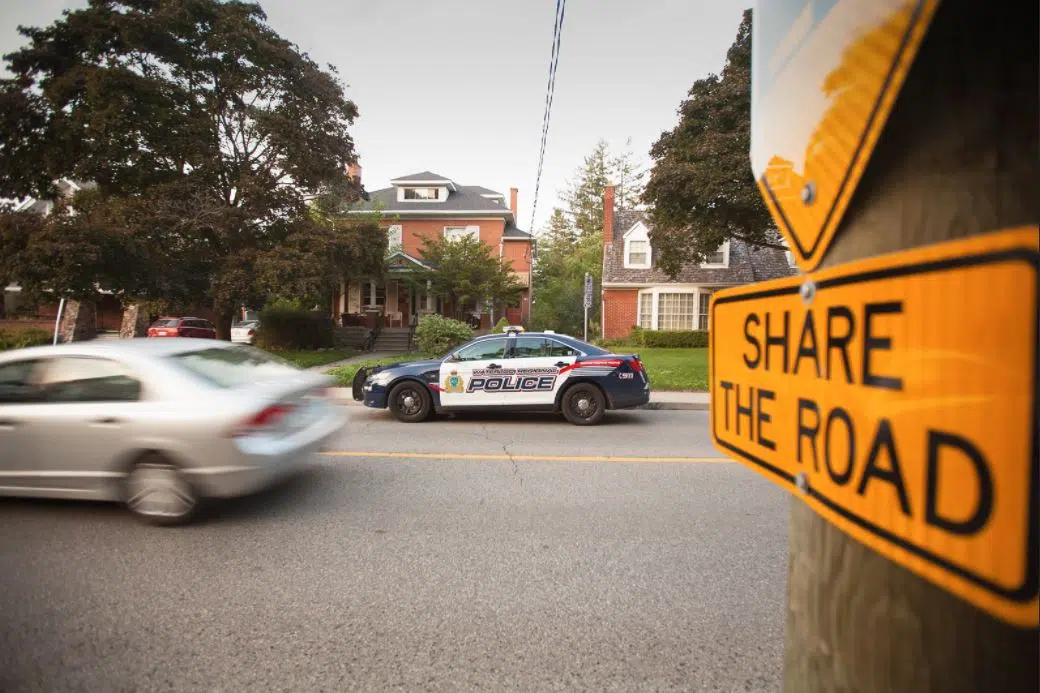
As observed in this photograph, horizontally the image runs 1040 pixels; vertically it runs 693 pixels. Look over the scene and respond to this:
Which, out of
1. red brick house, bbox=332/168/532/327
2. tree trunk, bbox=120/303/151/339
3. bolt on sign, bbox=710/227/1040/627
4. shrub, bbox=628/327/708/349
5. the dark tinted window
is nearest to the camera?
bolt on sign, bbox=710/227/1040/627

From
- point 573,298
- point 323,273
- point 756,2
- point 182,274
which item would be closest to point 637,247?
point 573,298

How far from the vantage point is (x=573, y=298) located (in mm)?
32625

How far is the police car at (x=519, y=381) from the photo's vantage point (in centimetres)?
884

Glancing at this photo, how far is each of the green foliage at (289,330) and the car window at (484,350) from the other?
19053 millimetres

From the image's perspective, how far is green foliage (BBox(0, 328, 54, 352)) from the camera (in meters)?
21.5

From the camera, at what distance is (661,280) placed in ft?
92.4

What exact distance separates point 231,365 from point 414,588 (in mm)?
3045

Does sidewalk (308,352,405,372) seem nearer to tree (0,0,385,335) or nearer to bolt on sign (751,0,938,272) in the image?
tree (0,0,385,335)

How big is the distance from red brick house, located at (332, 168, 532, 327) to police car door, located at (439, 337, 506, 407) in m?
22.7

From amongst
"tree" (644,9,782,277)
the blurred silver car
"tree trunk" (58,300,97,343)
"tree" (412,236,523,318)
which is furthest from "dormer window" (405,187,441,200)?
the blurred silver car

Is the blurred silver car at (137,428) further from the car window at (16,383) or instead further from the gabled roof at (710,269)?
the gabled roof at (710,269)

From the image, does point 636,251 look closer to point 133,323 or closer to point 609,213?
point 609,213

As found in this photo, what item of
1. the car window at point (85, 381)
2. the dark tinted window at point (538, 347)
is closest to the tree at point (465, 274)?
the dark tinted window at point (538, 347)

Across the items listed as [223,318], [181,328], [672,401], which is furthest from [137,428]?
[181,328]
